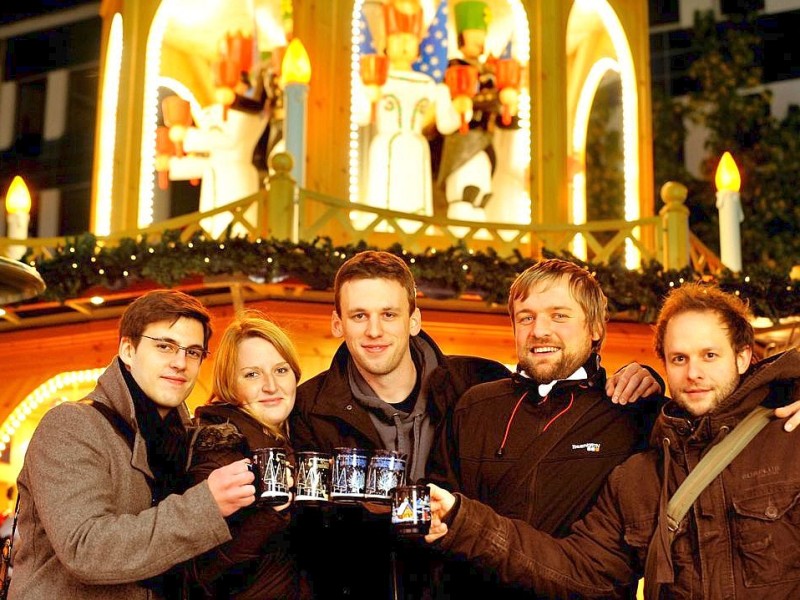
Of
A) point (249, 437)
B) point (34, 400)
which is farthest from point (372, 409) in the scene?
point (34, 400)

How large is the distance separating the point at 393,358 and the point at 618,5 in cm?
758

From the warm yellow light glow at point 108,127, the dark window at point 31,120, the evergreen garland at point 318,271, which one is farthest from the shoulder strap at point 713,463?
the dark window at point 31,120

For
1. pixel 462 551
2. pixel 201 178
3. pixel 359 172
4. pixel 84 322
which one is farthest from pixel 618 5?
pixel 462 551

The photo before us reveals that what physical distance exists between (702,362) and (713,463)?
306mm

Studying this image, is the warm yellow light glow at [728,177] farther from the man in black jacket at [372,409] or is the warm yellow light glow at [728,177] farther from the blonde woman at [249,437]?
the blonde woman at [249,437]

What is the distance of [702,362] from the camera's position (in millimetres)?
3637

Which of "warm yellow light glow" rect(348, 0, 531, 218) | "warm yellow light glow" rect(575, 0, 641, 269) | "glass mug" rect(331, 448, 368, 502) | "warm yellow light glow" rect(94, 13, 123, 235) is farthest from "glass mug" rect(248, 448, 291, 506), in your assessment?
"warm yellow light glow" rect(575, 0, 641, 269)

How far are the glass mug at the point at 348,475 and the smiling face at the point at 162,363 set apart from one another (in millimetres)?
539

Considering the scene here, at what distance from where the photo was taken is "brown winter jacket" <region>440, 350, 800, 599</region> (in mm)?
3422

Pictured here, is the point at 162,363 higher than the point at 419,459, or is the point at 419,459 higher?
the point at 162,363

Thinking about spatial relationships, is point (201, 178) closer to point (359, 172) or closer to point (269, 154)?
point (269, 154)

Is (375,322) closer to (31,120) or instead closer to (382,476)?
(382,476)

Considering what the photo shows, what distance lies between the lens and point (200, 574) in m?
3.69

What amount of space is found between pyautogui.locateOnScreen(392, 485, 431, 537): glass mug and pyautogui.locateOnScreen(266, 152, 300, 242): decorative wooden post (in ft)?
15.2
